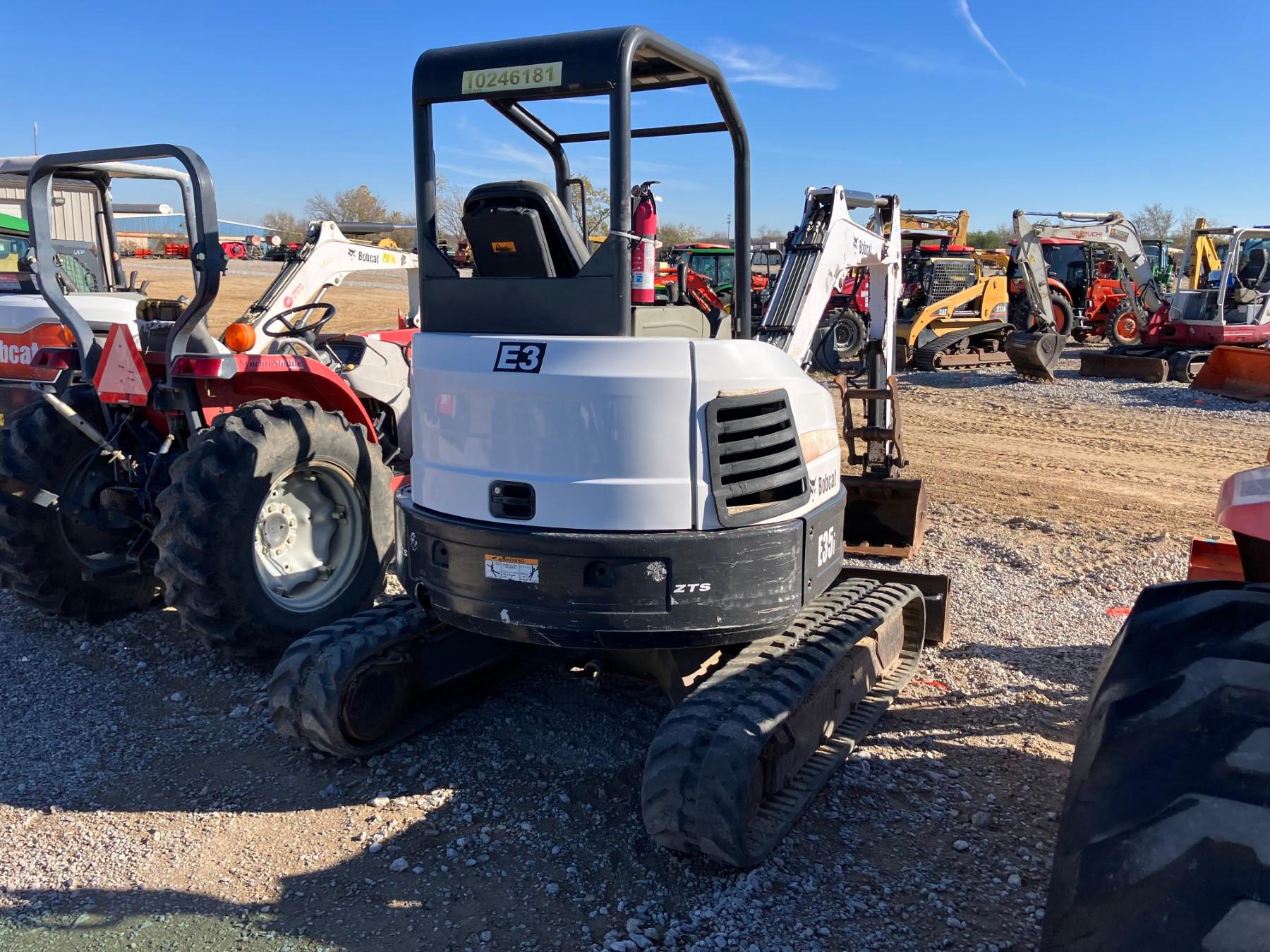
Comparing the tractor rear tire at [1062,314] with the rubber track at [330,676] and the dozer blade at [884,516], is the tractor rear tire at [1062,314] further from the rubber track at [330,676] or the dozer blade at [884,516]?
the rubber track at [330,676]

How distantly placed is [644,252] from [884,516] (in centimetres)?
439

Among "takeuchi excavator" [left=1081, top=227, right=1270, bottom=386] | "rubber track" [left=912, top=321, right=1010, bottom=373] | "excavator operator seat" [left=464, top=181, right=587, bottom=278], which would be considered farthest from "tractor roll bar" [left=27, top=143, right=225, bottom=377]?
"takeuchi excavator" [left=1081, top=227, right=1270, bottom=386]

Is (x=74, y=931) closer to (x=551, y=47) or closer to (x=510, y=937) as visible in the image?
(x=510, y=937)

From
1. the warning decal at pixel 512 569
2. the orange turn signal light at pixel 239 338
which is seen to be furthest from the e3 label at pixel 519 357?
the orange turn signal light at pixel 239 338

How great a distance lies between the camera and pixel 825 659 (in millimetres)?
3889

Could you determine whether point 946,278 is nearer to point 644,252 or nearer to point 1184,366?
point 1184,366

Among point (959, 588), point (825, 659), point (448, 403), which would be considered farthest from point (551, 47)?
point (959, 588)

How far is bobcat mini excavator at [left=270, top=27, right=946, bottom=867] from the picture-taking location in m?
3.34

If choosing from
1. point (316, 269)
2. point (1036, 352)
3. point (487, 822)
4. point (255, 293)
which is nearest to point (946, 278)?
point (1036, 352)

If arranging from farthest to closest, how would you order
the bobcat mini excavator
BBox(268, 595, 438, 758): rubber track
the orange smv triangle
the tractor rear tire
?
the tractor rear tire → the orange smv triangle → BBox(268, 595, 438, 758): rubber track → the bobcat mini excavator

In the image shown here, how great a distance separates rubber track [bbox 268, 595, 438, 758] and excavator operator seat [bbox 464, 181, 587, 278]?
1.55m

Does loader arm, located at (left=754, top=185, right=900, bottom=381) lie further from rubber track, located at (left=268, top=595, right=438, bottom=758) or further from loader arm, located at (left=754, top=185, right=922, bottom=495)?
rubber track, located at (left=268, top=595, right=438, bottom=758)

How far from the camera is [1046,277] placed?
56.9 feet

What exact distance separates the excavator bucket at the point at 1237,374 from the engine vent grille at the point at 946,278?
15.4ft
